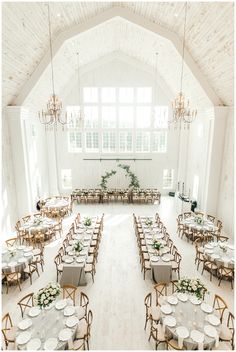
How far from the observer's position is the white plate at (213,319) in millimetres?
5059

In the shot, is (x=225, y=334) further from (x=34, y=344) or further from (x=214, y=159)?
(x=214, y=159)

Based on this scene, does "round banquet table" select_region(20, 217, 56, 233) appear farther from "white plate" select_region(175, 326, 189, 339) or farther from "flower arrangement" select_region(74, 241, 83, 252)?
"white plate" select_region(175, 326, 189, 339)

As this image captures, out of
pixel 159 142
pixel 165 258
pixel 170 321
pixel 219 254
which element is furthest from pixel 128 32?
pixel 170 321

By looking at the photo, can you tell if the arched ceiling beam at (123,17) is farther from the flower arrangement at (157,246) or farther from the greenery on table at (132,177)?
the greenery on table at (132,177)

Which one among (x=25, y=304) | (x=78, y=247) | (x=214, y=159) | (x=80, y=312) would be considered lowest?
(x=25, y=304)

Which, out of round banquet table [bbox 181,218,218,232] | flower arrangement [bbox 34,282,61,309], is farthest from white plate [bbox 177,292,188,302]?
round banquet table [bbox 181,218,218,232]

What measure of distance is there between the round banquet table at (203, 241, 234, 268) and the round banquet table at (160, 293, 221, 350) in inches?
99.1

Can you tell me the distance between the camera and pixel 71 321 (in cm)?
516

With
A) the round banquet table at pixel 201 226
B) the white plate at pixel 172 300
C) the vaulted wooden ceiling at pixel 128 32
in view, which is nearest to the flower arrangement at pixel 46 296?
the white plate at pixel 172 300

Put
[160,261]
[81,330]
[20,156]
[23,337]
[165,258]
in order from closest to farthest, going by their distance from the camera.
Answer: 1. [23,337]
2. [81,330]
3. [160,261]
4. [165,258]
5. [20,156]

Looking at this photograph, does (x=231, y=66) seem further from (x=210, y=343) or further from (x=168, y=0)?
(x=210, y=343)

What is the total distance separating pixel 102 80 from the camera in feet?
52.7

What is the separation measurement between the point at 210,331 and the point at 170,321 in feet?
2.74

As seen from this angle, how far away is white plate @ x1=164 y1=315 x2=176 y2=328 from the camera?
5060mm
